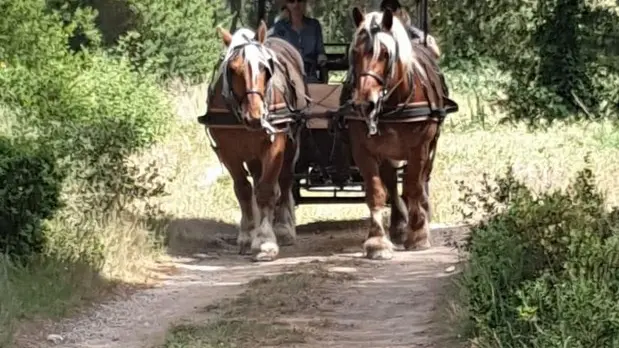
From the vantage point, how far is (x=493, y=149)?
18.4 meters

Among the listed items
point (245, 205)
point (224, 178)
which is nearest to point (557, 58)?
point (224, 178)

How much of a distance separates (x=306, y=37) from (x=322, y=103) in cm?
99

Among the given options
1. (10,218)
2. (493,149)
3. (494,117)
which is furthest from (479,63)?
(10,218)

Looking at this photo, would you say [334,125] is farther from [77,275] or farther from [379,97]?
[77,275]

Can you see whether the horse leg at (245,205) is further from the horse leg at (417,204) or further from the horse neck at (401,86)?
the horse neck at (401,86)

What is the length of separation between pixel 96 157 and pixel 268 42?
1990mm

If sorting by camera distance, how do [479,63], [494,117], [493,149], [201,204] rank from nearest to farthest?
[201,204] → [493,149] → [494,117] → [479,63]

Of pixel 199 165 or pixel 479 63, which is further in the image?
pixel 479 63

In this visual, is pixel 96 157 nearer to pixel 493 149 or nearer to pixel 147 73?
pixel 493 149

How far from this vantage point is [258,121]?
10.8 metres

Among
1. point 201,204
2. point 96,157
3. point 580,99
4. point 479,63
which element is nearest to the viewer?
point 96,157

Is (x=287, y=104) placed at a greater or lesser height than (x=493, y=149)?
greater

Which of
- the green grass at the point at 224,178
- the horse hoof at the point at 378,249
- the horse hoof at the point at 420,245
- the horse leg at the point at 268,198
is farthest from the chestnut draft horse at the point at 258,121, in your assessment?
the horse hoof at the point at 420,245

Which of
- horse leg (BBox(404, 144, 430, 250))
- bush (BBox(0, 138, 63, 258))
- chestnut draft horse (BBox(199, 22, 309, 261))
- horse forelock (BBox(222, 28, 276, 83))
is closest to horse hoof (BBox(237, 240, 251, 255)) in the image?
chestnut draft horse (BBox(199, 22, 309, 261))
